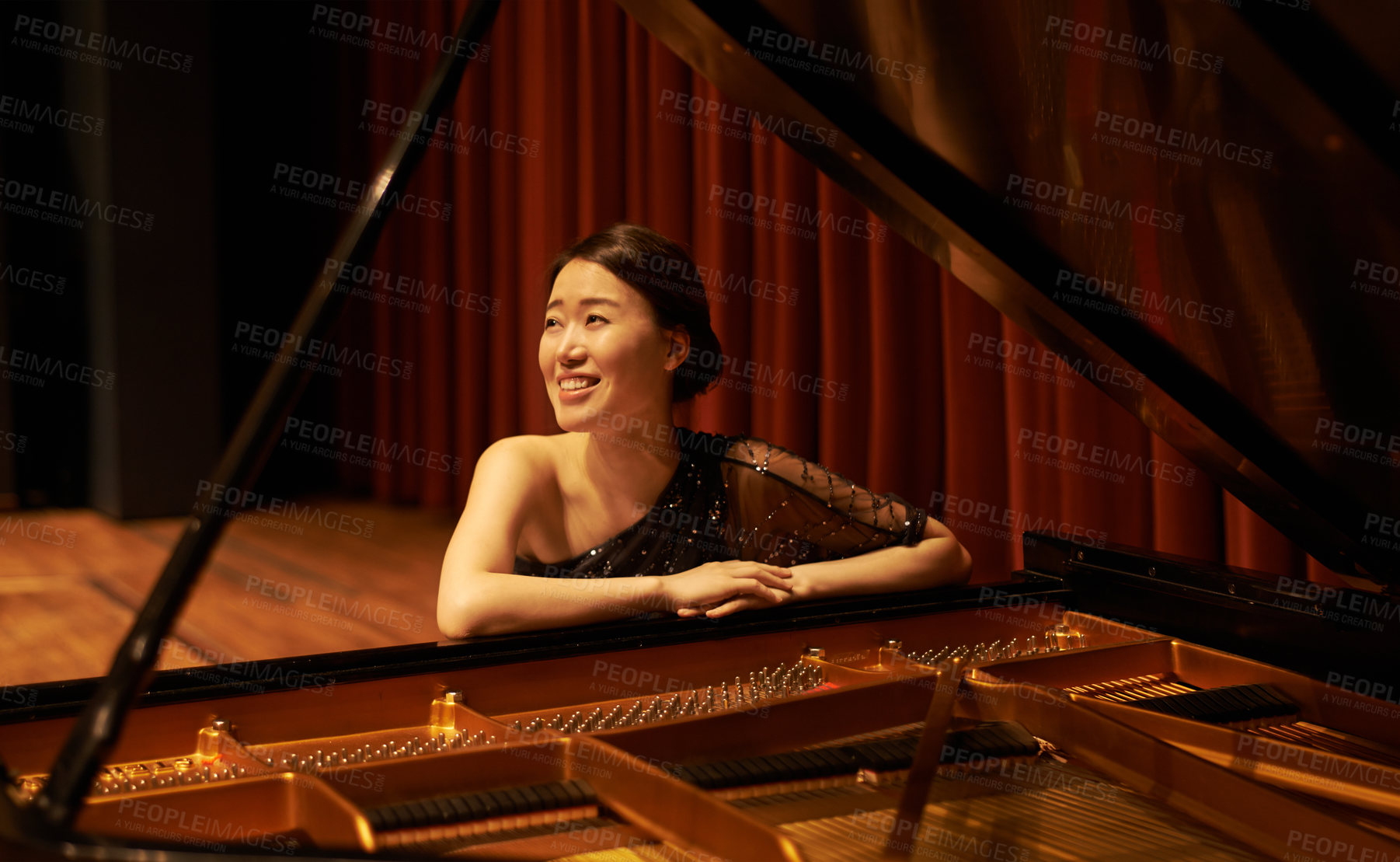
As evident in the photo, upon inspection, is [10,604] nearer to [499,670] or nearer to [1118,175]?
[499,670]

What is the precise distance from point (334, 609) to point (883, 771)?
9.90 feet

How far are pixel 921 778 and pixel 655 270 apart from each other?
131 centimetres

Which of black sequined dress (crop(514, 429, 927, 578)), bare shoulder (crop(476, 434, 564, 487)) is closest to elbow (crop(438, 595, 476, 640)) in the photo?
bare shoulder (crop(476, 434, 564, 487))

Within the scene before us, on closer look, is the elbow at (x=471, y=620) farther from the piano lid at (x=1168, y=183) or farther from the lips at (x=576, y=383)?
the piano lid at (x=1168, y=183)

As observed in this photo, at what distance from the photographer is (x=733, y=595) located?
5.53ft

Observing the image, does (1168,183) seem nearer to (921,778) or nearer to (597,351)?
(921,778)

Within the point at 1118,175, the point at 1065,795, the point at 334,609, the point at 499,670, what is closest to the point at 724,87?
the point at 1118,175

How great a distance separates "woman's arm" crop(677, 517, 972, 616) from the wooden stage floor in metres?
1.56

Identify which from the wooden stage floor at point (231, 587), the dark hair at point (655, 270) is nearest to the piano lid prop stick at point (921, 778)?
the dark hair at point (655, 270)

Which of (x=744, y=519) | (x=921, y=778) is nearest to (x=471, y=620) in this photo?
(x=744, y=519)

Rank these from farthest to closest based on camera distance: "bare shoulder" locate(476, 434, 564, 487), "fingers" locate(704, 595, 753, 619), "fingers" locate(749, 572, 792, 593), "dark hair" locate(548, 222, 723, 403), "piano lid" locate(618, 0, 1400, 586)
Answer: "dark hair" locate(548, 222, 723, 403) < "bare shoulder" locate(476, 434, 564, 487) < "fingers" locate(749, 572, 792, 593) < "fingers" locate(704, 595, 753, 619) < "piano lid" locate(618, 0, 1400, 586)

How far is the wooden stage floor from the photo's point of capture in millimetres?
3244

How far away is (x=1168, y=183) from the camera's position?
3.57ft

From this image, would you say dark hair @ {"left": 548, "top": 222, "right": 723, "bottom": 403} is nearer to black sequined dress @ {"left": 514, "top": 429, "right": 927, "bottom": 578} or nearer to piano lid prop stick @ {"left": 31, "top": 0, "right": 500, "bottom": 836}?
black sequined dress @ {"left": 514, "top": 429, "right": 927, "bottom": 578}
